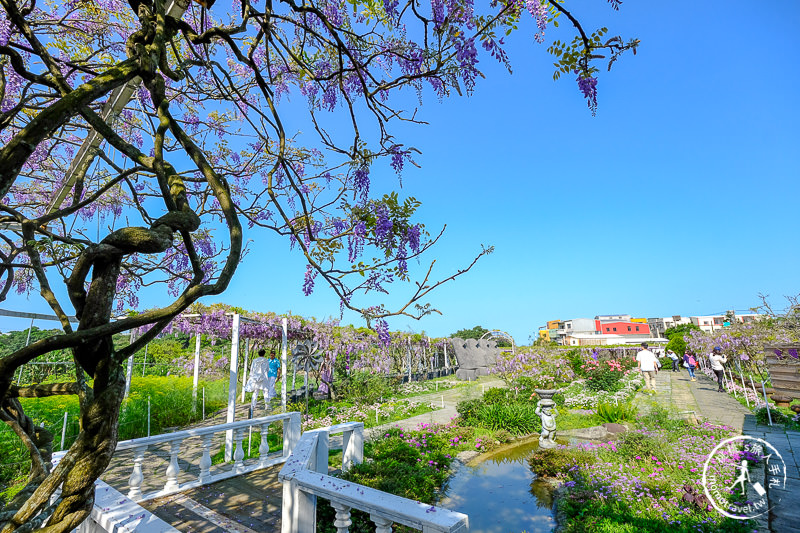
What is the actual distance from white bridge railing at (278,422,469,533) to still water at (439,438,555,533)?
8.16 ft

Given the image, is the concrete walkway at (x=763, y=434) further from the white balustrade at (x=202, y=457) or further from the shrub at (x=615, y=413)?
the white balustrade at (x=202, y=457)

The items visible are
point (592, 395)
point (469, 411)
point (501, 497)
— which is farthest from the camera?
point (592, 395)

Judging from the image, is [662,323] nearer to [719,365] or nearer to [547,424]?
[719,365]

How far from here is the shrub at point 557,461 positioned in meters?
5.65

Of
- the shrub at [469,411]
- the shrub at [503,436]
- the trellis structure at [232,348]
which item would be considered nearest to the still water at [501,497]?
the shrub at [503,436]

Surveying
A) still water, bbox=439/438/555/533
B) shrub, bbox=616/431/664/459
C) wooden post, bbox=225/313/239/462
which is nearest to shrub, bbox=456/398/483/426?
still water, bbox=439/438/555/533

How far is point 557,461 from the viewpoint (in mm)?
5762

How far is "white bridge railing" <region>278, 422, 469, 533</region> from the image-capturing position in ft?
5.80

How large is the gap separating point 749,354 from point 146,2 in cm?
1551

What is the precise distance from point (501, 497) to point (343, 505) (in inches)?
145

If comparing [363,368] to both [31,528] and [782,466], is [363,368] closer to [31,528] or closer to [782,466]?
[782,466]

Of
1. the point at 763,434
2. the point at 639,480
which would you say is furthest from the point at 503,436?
the point at 763,434

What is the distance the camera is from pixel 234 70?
4922mm

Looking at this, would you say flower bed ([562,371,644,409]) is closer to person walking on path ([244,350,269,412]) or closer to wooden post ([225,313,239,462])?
person walking on path ([244,350,269,412])
